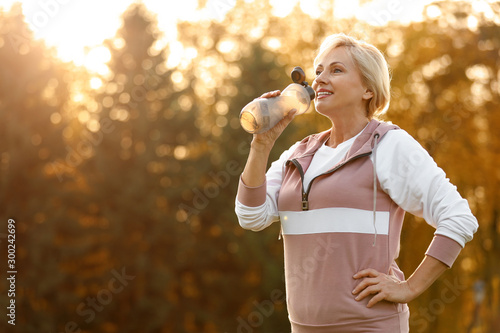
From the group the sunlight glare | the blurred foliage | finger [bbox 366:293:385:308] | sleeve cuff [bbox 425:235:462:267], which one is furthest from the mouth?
the sunlight glare

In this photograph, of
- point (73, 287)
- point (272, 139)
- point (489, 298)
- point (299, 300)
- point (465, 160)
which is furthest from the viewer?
point (73, 287)

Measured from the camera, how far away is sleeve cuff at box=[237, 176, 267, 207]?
2.63 meters

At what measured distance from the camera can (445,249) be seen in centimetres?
233

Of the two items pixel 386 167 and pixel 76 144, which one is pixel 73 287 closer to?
pixel 76 144

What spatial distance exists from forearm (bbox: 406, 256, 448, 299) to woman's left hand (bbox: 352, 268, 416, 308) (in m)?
0.02

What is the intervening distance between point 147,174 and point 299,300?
19942mm

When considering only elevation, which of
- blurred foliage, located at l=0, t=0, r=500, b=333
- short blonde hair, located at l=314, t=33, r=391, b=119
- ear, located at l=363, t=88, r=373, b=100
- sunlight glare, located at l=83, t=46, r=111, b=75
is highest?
sunlight glare, located at l=83, t=46, r=111, b=75

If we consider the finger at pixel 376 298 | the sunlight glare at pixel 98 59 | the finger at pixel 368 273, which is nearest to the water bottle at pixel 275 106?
the finger at pixel 368 273

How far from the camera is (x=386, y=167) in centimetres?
242

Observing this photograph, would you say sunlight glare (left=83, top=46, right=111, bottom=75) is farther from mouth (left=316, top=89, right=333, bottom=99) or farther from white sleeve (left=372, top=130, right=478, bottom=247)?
white sleeve (left=372, top=130, right=478, bottom=247)

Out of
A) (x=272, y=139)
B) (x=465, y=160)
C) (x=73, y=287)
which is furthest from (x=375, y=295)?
(x=73, y=287)

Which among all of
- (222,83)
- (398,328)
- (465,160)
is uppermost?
(222,83)

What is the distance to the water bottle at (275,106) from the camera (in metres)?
2.61

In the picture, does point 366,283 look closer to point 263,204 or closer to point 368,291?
point 368,291
